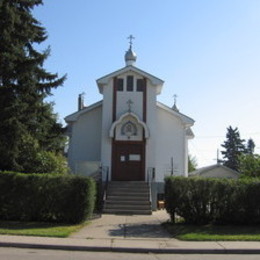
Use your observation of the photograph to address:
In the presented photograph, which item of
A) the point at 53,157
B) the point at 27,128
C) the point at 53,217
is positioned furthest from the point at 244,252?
the point at 27,128

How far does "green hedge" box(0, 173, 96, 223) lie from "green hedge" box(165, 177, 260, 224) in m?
3.49

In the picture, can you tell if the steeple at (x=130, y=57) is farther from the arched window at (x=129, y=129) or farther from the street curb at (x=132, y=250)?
the street curb at (x=132, y=250)

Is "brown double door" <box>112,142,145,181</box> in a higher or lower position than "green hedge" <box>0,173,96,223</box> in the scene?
higher

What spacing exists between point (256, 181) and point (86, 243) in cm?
768

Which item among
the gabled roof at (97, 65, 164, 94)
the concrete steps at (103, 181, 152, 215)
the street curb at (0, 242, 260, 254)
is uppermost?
the gabled roof at (97, 65, 164, 94)

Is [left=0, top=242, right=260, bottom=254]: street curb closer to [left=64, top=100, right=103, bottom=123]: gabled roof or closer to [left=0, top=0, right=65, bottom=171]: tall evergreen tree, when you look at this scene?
[left=0, top=0, right=65, bottom=171]: tall evergreen tree

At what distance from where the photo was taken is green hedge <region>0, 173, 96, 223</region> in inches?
639

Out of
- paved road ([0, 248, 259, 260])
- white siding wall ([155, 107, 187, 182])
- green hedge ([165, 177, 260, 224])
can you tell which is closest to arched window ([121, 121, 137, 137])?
white siding wall ([155, 107, 187, 182])

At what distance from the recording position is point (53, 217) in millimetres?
16562

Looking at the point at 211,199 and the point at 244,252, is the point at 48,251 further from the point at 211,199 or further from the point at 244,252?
the point at 211,199

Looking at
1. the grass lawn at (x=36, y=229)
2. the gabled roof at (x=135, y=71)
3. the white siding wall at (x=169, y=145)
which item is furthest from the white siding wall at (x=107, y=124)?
the grass lawn at (x=36, y=229)

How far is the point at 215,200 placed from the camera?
16.5 m

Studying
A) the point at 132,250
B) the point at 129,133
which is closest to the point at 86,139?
the point at 129,133

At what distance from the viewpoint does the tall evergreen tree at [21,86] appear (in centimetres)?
1955
